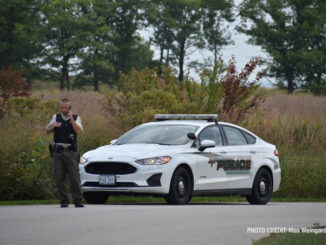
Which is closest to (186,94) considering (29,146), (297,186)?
(297,186)

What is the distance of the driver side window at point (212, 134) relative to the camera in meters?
16.4

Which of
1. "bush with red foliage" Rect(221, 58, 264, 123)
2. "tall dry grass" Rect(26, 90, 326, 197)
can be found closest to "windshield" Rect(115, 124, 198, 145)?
"tall dry grass" Rect(26, 90, 326, 197)

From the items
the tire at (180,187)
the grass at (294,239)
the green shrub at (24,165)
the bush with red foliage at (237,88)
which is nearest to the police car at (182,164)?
the tire at (180,187)

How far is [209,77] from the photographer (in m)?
25.8

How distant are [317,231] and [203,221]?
1.86 m

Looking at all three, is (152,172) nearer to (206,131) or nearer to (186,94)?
(206,131)

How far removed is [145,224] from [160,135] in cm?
479

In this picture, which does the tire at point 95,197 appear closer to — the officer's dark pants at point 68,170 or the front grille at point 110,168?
the front grille at point 110,168

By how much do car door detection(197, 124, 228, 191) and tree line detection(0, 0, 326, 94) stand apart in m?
36.7

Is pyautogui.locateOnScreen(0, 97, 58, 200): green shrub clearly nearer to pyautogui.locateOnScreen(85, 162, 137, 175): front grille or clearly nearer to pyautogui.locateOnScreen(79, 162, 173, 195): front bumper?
pyautogui.locateOnScreen(85, 162, 137, 175): front grille

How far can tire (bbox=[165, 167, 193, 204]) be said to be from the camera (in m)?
15.0

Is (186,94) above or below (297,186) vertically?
above

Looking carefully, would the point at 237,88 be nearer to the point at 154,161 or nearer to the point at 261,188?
the point at 261,188

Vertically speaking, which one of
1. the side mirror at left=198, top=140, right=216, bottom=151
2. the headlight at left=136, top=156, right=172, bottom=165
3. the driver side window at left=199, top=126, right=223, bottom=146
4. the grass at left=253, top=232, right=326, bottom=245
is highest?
the driver side window at left=199, top=126, right=223, bottom=146
